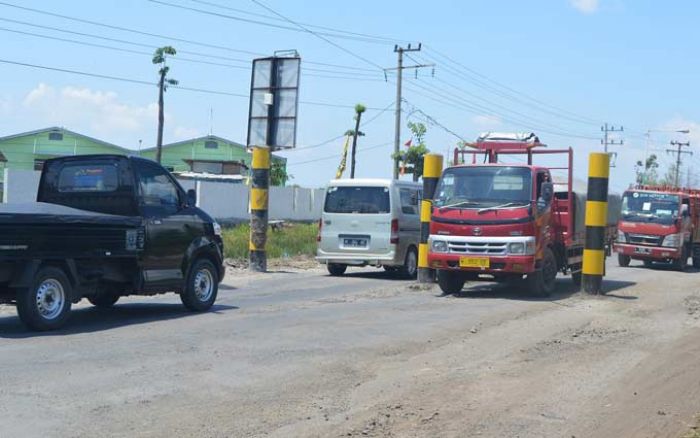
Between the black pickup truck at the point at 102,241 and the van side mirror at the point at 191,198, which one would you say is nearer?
the black pickup truck at the point at 102,241

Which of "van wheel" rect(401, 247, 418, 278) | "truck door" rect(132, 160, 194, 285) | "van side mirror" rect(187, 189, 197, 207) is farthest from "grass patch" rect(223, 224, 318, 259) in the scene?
"truck door" rect(132, 160, 194, 285)

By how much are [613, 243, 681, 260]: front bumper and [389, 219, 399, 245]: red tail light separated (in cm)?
1146

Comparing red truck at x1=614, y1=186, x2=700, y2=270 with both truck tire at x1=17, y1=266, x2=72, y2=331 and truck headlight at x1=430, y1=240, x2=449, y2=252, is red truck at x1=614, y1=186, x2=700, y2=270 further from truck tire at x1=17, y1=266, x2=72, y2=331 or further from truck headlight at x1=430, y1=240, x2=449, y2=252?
truck tire at x1=17, y1=266, x2=72, y2=331

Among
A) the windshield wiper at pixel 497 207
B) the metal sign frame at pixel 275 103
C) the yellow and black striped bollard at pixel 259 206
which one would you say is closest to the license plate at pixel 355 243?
the yellow and black striped bollard at pixel 259 206

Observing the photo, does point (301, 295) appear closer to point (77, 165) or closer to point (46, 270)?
point (77, 165)

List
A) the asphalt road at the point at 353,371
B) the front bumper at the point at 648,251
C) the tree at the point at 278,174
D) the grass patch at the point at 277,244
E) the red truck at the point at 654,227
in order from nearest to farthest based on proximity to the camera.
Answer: the asphalt road at the point at 353,371
the grass patch at the point at 277,244
the front bumper at the point at 648,251
the red truck at the point at 654,227
the tree at the point at 278,174

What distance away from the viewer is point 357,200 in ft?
67.6

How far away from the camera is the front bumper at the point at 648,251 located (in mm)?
28125

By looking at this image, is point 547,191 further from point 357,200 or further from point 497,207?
point 357,200

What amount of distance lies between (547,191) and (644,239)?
44.5 feet

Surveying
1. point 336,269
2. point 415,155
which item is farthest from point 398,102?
point 336,269

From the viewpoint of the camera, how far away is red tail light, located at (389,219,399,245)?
2014cm

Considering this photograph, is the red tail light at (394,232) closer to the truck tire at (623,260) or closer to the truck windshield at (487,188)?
the truck windshield at (487,188)

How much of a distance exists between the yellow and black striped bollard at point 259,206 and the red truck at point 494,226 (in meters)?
6.03
